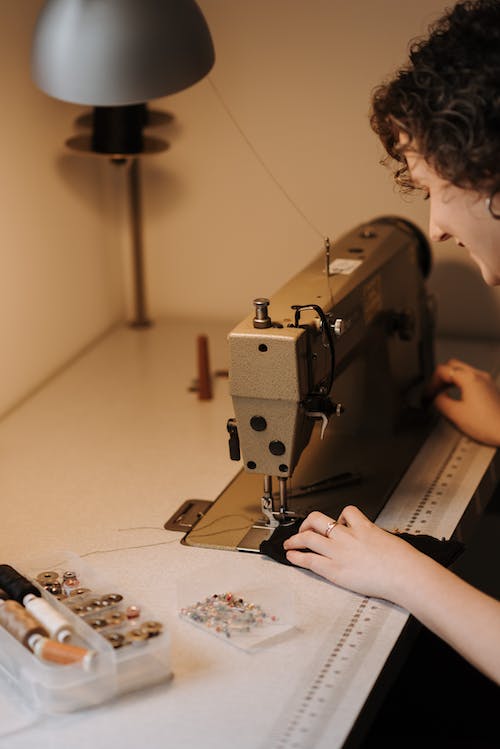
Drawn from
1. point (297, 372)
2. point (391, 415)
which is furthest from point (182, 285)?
point (297, 372)

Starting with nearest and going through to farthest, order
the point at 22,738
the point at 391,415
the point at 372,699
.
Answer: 1. the point at 22,738
2. the point at 372,699
3. the point at 391,415

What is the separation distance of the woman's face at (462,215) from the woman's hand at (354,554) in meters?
0.42

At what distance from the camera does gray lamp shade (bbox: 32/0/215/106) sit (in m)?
1.86

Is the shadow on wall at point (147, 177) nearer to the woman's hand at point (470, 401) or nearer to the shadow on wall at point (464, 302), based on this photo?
the shadow on wall at point (464, 302)

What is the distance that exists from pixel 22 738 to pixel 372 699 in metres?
0.44

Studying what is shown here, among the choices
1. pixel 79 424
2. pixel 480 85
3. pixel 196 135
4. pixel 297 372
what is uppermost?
pixel 480 85

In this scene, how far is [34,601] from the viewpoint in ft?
4.99

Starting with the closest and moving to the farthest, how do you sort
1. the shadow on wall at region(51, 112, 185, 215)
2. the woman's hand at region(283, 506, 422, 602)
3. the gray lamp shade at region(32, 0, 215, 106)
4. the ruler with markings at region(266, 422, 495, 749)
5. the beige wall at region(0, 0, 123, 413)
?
the ruler with markings at region(266, 422, 495, 749), the woman's hand at region(283, 506, 422, 602), the gray lamp shade at region(32, 0, 215, 106), the beige wall at region(0, 0, 123, 413), the shadow on wall at region(51, 112, 185, 215)

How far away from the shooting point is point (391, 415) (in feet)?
7.20

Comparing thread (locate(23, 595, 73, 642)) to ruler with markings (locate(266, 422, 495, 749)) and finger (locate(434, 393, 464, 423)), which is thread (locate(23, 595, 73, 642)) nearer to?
ruler with markings (locate(266, 422, 495, 749))

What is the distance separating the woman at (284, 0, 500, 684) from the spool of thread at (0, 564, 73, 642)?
1.28 feet

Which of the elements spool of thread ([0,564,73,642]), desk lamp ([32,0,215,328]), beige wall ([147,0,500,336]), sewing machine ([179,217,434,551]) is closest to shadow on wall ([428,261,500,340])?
beige wall ([147,0,500,336])

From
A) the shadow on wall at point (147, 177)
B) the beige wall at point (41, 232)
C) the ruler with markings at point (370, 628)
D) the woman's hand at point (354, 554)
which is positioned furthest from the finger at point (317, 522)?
the shadow on wall at point (147, 177)

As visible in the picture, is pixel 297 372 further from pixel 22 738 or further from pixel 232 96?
pixel 232 96
